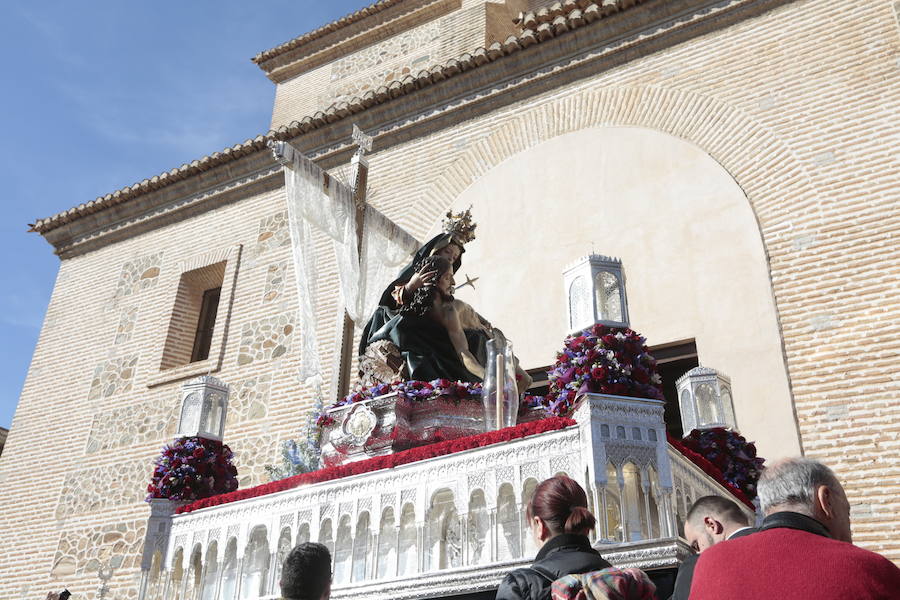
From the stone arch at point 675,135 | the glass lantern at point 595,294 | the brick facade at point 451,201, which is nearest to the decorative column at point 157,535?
the glass lantern at point 595,294

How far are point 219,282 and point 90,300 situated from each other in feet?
7.23

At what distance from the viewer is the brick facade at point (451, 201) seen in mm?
6629

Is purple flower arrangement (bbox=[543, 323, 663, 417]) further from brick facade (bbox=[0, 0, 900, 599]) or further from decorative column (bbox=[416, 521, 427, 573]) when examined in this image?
brick facade (bbox=[0, 0, 900, 599])

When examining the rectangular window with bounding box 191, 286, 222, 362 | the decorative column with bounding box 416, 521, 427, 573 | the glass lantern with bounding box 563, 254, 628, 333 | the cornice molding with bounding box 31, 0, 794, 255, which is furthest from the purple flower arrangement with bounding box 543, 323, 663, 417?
the rectangular window with bounding box 191, 286, 222, 362

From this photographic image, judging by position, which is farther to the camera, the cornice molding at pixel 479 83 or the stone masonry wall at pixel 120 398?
the stone masonry wall at pixel 120 398

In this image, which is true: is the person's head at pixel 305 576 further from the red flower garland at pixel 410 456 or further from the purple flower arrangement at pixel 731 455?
the purple flower arrangement at pixel 731 455

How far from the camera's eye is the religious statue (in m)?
5.73

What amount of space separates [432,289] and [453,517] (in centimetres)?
215

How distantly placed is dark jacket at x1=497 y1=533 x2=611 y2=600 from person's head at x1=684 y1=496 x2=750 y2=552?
38 centimetres

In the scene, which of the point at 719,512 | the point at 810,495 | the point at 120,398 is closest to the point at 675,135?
the point at 719,512

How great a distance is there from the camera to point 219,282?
39.0ft

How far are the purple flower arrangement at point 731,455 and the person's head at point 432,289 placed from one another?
2.05 meters

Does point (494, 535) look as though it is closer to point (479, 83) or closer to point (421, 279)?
point (421, 279)

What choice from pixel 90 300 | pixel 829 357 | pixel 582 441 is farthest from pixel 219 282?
pixel 582 441
